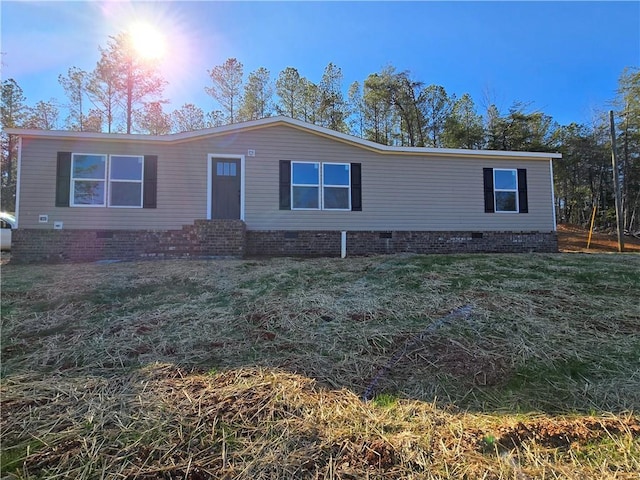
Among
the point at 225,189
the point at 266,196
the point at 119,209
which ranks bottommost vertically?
the point at 119,209

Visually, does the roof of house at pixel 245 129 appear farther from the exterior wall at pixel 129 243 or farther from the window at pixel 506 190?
the exterior wall at pixel 129 243

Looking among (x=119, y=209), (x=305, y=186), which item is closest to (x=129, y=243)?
(x=119, y=209)

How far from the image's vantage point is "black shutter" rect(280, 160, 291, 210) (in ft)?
30.0

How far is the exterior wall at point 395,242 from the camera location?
9.03 m

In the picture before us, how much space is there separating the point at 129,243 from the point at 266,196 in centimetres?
343

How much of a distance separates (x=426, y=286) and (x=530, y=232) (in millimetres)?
7709

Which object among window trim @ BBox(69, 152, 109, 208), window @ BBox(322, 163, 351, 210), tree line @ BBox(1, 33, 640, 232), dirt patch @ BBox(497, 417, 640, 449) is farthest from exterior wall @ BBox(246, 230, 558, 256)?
tree line @ BBox(1, 33, 640, 232)

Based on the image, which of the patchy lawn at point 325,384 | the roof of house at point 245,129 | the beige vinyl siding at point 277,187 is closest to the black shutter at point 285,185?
the beige vinyl siding at point 277,187

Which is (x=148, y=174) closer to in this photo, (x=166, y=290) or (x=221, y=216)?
(x=221, y=216)

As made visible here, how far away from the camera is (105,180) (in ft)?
28.2

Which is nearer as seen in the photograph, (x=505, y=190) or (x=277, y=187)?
(x=277, y=187)

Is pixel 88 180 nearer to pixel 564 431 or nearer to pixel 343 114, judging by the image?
pixel 564 431

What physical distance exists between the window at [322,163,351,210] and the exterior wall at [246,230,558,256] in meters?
0.75

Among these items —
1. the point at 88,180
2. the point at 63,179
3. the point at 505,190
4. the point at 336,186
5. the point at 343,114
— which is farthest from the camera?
the point at 343,114
